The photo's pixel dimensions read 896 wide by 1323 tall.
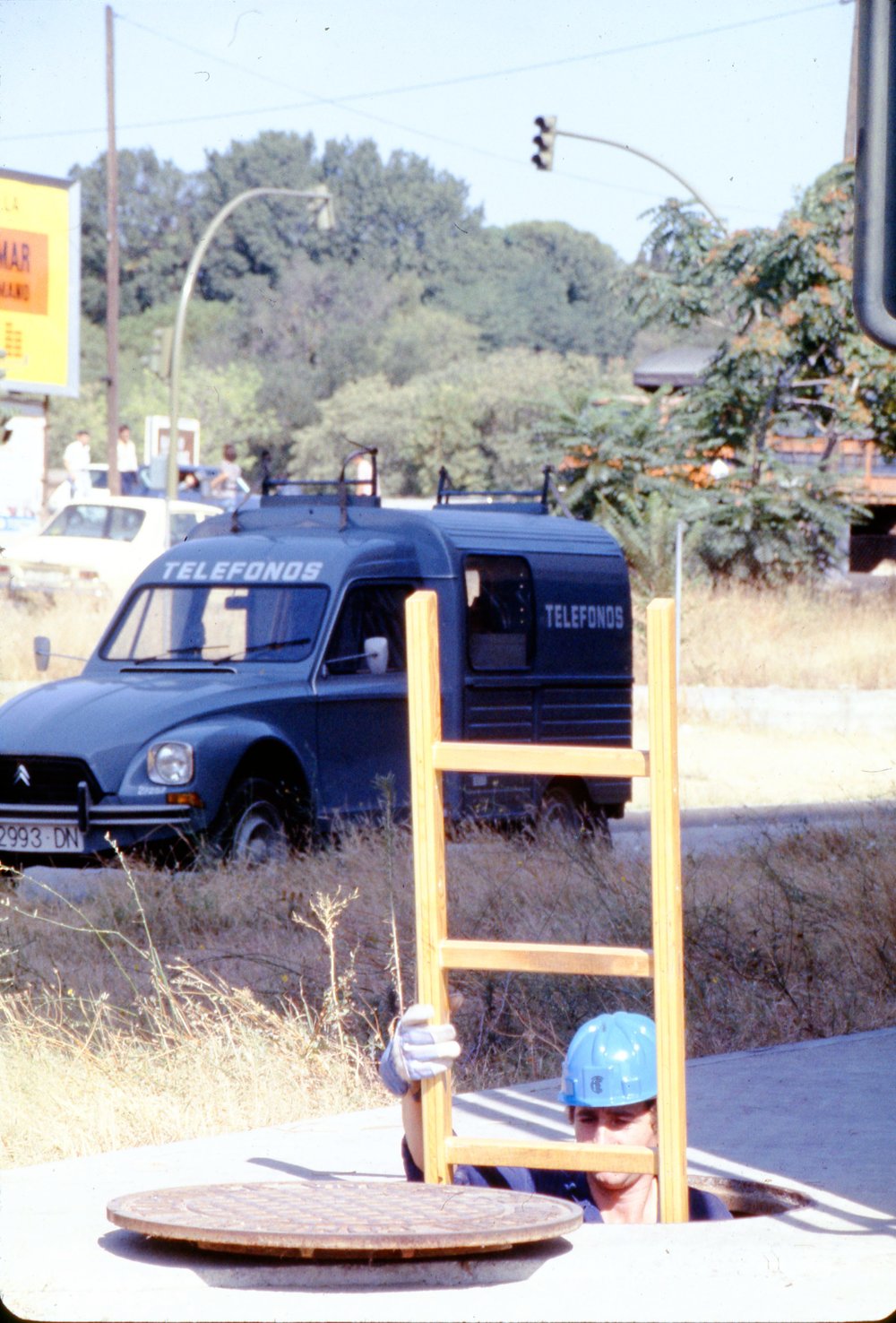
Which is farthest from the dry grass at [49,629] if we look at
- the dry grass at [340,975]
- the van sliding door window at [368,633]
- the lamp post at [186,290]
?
the dry grass at [340,975]

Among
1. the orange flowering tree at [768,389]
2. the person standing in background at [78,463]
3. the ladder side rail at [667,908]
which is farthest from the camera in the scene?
the orange flowering tree at [768,389]

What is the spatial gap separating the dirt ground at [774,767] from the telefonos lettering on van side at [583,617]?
2014 mm

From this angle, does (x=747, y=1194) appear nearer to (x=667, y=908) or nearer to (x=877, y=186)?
(x=667, y=908)

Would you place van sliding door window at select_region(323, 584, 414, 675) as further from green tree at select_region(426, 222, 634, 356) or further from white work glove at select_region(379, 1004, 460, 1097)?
green tree at select_region(426, 222, 634, 356)

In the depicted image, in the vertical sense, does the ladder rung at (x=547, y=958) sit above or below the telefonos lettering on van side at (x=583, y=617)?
below

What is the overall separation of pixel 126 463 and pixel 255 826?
70.1ft

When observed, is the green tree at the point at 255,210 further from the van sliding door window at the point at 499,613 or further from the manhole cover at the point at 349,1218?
the manhole cover at the point at 349,1218

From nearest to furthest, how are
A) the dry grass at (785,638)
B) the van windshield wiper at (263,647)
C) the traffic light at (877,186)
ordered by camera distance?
the traffic light at (877,186) < the van windshield wiper at (263,647) < the dry grass at (785,638)

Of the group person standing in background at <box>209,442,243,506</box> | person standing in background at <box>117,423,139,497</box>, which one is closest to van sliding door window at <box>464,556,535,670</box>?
person standing in background at <box>117,423,139,497</box>

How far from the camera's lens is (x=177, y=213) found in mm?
77250

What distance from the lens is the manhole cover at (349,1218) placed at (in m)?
3.79

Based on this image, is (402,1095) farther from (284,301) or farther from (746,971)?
(284,301)

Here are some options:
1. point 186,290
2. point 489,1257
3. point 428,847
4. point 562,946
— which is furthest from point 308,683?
point 186,290

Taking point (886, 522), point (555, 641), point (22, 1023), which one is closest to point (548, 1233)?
point (22, 1023)
